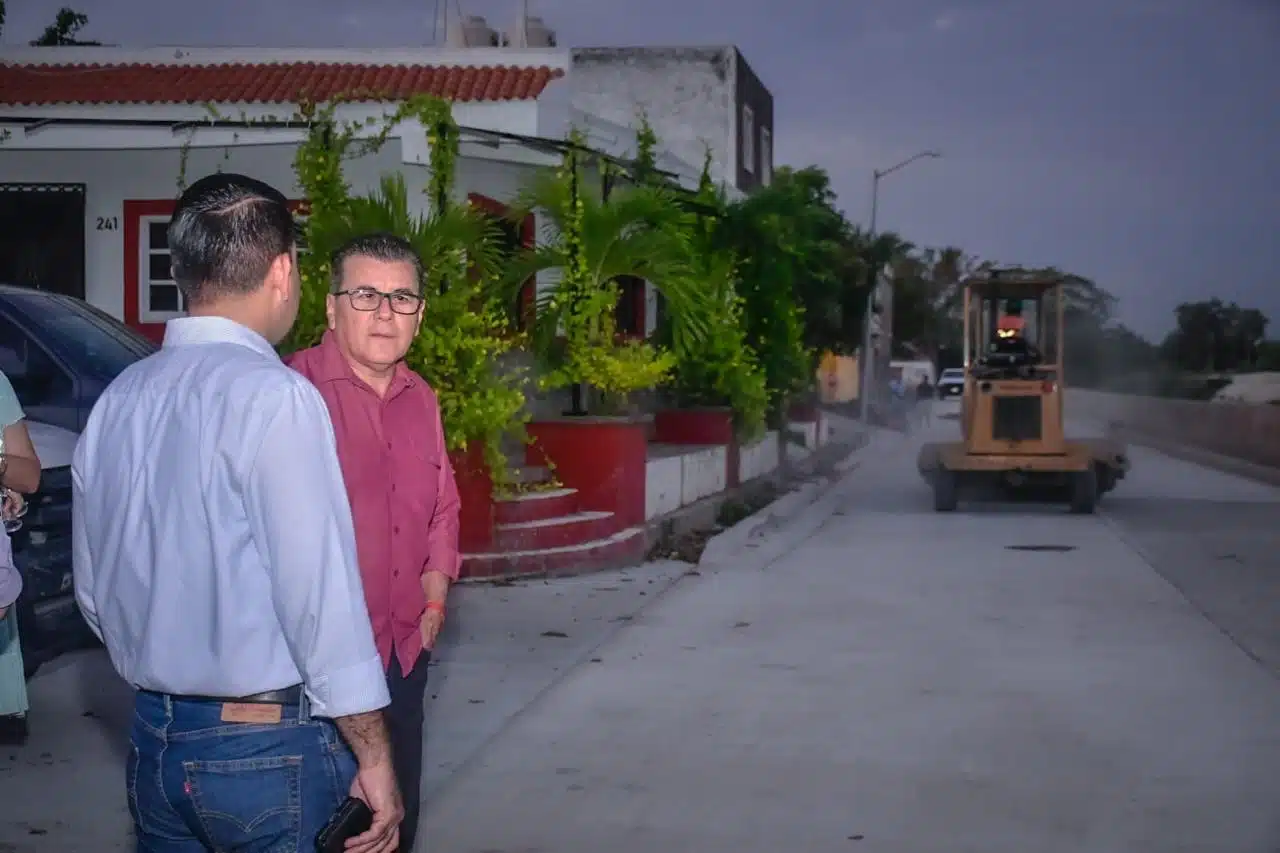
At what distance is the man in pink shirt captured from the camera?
401 centimetres

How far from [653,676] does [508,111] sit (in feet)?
33.8

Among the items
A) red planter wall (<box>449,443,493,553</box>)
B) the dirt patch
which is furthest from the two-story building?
the dirt patch

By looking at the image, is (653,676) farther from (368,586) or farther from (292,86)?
(292,86)

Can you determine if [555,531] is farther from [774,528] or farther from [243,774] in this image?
[243,774]

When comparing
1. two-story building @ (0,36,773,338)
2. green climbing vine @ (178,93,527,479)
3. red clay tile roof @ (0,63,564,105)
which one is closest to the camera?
green climbing vine @ (178,93,527,479)

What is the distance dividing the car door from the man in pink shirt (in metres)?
4.36

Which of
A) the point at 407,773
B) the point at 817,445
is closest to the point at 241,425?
the point at 407,773

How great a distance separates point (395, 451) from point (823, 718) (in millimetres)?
4089

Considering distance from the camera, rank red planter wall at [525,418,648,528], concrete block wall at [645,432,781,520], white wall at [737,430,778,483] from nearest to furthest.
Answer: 1. red planter wall at [525,418,648,528]
2. concrete block wall at [645,432,781,520]
3. white wall at [737,430,778,483]

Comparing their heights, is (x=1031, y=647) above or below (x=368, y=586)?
below

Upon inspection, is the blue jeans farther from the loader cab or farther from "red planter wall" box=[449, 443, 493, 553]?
the loader cab

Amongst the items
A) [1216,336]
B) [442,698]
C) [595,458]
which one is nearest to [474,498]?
[595,458]

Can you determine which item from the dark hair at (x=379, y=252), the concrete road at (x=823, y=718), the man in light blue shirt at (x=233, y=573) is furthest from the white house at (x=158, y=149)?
the man in light blue shirt at (x=233, y=573)

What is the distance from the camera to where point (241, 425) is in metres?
2.81
